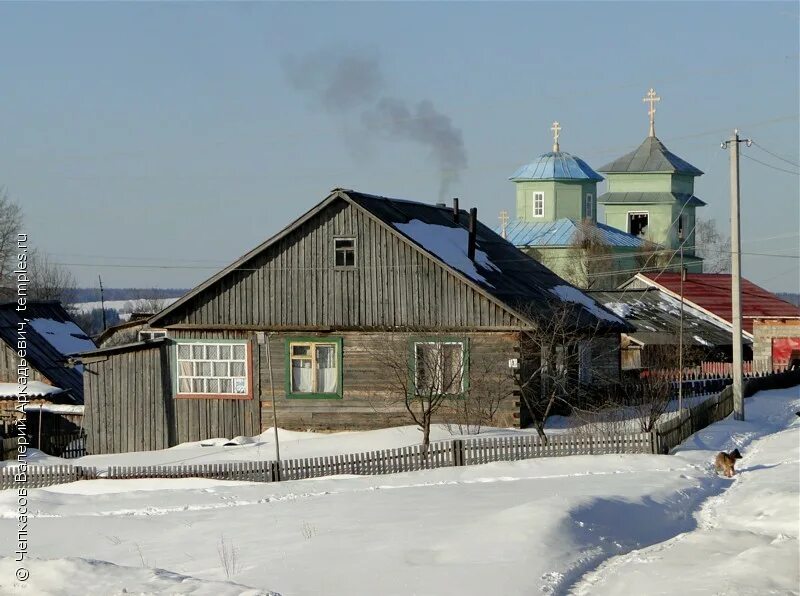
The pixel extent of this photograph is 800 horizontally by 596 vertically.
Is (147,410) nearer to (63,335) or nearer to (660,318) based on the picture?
(63,335)

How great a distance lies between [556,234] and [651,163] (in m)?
12.0

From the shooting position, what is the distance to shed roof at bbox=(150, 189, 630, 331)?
109ft

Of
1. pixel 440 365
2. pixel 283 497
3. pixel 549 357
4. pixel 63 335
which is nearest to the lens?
pixel 283 497

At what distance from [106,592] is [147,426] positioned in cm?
1947

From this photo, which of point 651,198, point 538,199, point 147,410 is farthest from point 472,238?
point 651,198

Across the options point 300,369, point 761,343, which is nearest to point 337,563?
point 300,369

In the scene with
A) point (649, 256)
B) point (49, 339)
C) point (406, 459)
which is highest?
point (649, 256)

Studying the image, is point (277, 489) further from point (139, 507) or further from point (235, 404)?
point (235, 404)

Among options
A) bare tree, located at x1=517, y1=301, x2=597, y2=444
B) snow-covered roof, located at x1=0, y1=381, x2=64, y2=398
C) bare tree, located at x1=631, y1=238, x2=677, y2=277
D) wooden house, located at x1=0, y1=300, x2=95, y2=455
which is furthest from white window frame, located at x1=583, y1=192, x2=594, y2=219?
bare tree, located at x1=517, y1=301, x2=597, y2=444

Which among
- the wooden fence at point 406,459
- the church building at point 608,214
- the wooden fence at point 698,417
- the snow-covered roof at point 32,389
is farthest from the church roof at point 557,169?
the wooden fence at point 406,459

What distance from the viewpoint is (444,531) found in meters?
18.2

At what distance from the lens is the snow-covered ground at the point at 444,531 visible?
15617mm

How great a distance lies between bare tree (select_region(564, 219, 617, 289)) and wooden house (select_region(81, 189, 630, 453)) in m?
44.2

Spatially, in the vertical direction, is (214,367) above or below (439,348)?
below
